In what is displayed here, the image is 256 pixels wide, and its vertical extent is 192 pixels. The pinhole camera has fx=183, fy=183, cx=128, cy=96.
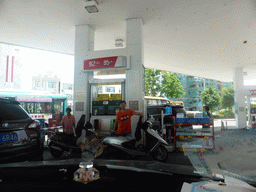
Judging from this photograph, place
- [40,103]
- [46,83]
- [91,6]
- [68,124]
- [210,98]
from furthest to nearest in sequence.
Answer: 1. [210,98]
2. [46,83]
3. [40,103]
4. [68,124]
5. [91,6]

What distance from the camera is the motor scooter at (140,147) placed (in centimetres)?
439

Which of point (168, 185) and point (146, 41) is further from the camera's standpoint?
point (146, 41)

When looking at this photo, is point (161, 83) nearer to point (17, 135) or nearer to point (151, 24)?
point (151, 24)

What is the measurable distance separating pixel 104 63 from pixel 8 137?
160 inches

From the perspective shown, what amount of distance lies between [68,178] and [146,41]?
8365 millimetres

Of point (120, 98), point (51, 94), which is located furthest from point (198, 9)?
point (51, 94)

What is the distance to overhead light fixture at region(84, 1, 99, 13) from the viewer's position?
555 centimetres

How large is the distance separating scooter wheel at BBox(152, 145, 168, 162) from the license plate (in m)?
3.20

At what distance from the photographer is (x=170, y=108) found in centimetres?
845

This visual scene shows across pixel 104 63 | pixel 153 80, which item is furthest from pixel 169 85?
pixel 104 63

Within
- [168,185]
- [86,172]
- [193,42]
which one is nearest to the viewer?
[168,185]

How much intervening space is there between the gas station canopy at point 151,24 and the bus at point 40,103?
3.89 meters

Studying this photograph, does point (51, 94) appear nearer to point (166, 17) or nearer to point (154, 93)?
point (166, 17)

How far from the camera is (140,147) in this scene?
4.93 metres
